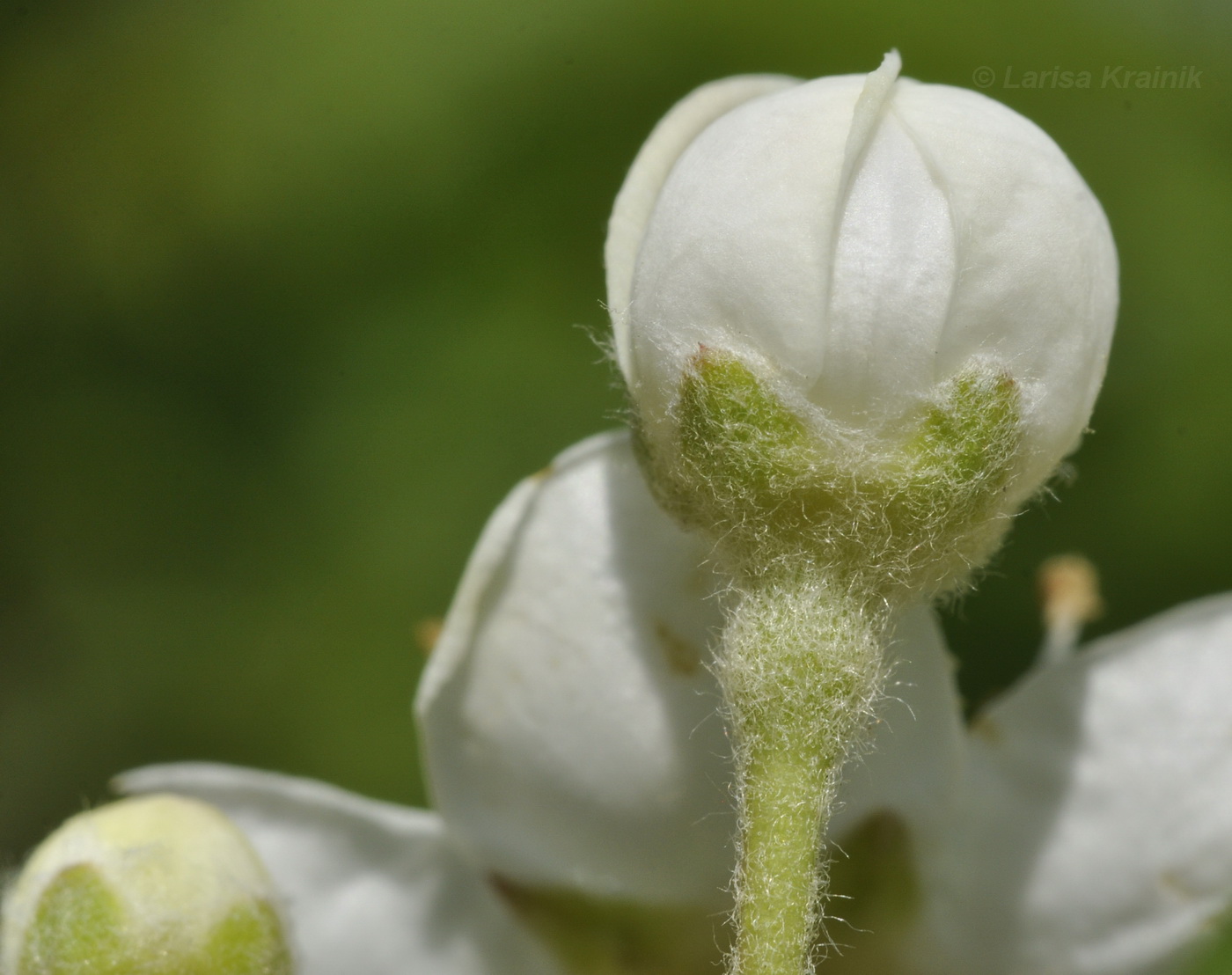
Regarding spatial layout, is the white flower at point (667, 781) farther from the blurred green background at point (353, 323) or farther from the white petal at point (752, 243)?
the blurred green background at point (353, 323)

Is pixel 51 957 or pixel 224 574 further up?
pixel 51 957

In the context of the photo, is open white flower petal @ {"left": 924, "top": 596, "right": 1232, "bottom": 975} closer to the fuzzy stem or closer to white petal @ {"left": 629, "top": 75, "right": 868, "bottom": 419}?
the fuzzy stem

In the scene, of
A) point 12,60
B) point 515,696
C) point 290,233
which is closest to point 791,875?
point 515,696

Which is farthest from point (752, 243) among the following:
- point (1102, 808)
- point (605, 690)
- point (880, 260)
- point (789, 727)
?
point (1102, 808)

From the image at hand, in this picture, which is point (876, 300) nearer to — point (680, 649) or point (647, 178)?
point (647, 178)

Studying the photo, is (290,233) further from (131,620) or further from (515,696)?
(515,696)

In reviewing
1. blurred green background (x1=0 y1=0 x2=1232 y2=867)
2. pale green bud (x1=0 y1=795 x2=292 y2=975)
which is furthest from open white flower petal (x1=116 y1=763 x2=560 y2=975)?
blurred green background (x1=0 y1=0 x2=1232 y2=867)

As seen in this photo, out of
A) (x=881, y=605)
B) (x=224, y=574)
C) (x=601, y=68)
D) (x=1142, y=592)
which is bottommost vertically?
(x=1142, y=592)
